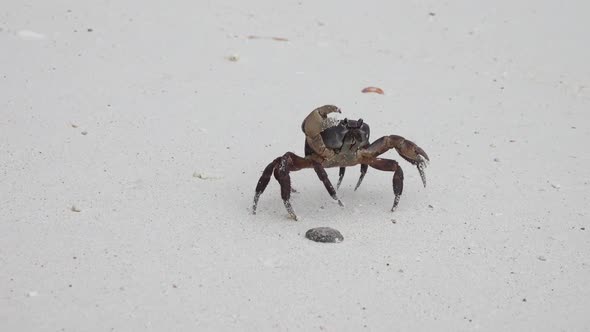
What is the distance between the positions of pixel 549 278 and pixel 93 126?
3419mm

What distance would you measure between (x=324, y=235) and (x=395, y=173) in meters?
0.75

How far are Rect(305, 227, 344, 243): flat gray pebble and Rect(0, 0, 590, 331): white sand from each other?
0.04 meters

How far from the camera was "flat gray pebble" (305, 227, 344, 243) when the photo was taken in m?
4.46

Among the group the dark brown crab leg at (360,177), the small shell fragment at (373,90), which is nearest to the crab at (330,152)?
the dark brown crab leg at (360,177)

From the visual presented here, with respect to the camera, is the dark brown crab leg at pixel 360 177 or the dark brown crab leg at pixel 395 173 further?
the dark brown crab leg at pixel 360 177

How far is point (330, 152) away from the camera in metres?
4.82

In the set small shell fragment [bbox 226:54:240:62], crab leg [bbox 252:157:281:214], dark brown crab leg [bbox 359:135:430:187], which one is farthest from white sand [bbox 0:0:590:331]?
dark brown crab leg [bbox 359:135:430:187]

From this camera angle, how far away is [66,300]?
372 centimetres

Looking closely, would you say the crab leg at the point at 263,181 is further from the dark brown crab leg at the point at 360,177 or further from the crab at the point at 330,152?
the dark brown crab leg at the point at 360,177

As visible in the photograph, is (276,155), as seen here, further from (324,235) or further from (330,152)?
(324,235)

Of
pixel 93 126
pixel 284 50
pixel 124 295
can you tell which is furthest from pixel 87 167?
pixel 284 50

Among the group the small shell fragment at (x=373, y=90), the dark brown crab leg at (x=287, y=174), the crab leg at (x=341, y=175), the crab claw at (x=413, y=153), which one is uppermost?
the crab claw at (x=413, y=153)

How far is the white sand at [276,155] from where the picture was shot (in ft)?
12.7

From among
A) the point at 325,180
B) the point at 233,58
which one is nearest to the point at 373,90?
the point at 233,58
